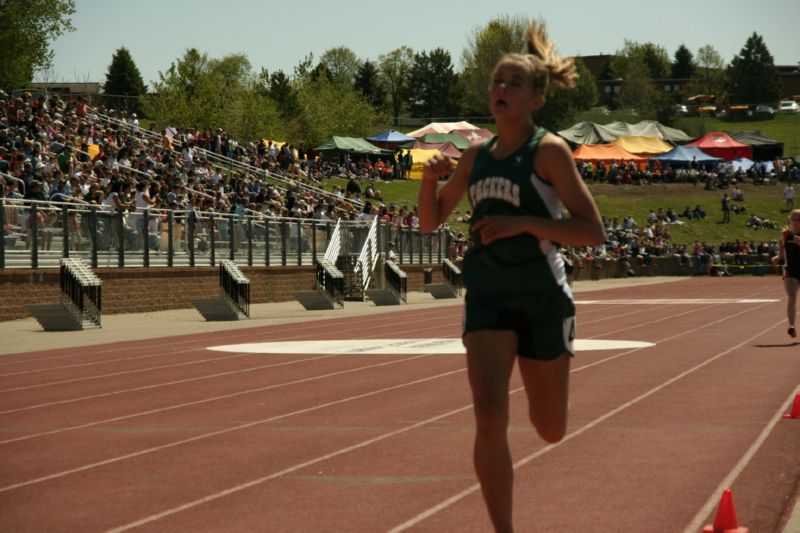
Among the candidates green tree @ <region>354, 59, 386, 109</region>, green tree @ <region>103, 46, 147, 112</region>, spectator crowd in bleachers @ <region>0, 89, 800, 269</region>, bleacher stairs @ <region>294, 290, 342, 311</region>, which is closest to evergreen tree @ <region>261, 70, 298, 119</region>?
green tree @ <region>103, 46, 147, 112</region>

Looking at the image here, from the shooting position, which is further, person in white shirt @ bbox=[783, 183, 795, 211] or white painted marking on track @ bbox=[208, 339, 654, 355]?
person in white shirt @ bbox=[783, 183, 795, 211]

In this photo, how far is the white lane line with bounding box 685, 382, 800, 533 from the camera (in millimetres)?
6387

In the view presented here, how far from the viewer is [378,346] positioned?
18844 mm

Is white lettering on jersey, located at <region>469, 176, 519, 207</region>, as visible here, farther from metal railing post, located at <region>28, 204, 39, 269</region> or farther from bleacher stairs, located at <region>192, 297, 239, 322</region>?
bleacher stairs, located at <region>192, 297, 239, 322</region>

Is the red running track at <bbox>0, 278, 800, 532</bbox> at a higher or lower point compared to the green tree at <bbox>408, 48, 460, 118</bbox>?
lower

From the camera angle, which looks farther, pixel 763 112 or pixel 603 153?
pixel 763 112

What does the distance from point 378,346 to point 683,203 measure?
196 feet

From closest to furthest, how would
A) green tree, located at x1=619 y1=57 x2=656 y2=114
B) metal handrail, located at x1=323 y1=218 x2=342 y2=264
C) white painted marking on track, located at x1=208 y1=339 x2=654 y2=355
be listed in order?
white painted marking on track, located at x1=208 y1=339 x2=654 y2=355
metal handrail, located at x1=323 y1=218 x2=342 y2=264
green tree, located at x1=619 y1=57 x2=656 y2=114

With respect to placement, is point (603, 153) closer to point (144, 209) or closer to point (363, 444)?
point (144, 209)

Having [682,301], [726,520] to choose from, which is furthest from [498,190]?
[682,301]

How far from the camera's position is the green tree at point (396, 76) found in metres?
164

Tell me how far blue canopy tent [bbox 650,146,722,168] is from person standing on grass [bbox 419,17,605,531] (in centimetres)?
7521

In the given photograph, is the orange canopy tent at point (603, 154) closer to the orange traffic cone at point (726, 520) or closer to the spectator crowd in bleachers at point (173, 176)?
the spectator crowd in bleachers at point (173, 176)

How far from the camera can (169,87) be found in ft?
292
